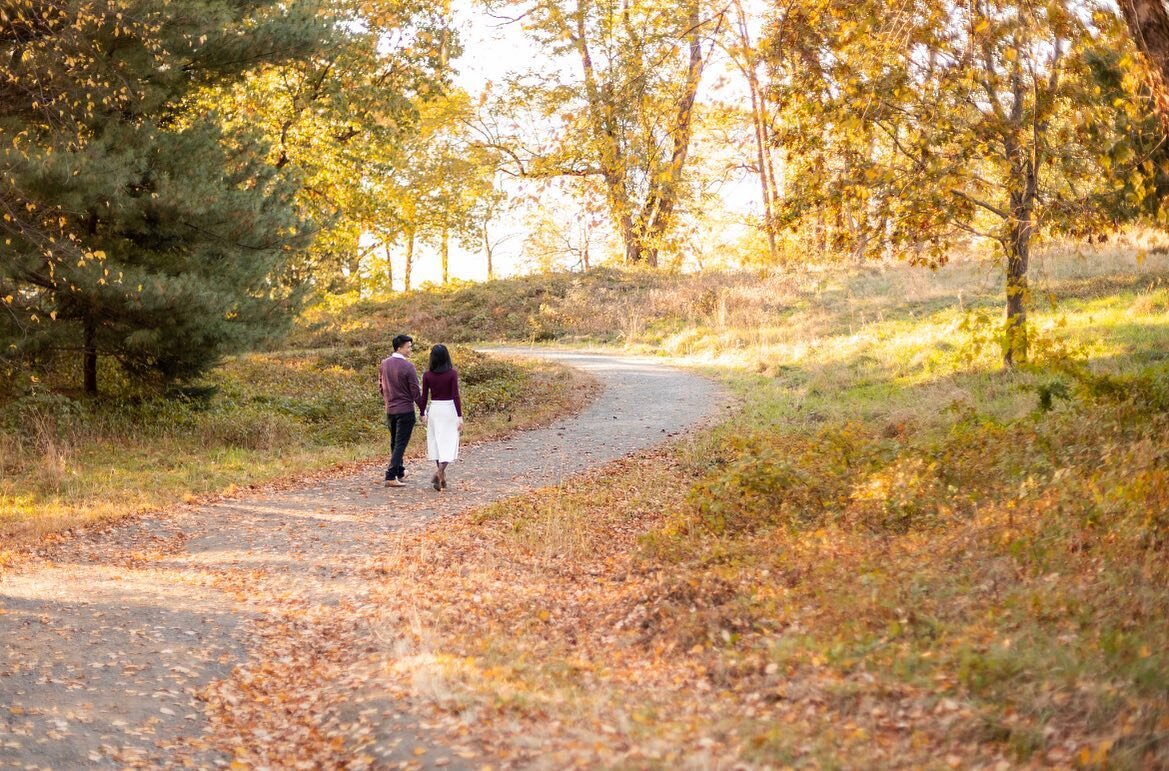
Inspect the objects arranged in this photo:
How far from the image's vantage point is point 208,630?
789cm

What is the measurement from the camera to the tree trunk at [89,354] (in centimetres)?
1653

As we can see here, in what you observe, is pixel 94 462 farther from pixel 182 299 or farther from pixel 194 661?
pixel 194 661

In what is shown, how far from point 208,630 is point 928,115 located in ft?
31.9

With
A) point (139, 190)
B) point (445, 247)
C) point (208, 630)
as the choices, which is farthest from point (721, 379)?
point (445, 247)

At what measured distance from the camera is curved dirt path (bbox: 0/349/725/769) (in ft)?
19.6

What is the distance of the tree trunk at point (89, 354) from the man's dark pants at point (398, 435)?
6476 millimetres

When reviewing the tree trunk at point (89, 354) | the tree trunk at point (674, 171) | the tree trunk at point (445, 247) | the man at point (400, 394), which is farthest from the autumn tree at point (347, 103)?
the tree trunk at point (445, 247)

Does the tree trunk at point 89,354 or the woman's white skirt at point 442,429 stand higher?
the tree trunk at point 89,354

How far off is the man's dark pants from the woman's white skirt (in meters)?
0.36

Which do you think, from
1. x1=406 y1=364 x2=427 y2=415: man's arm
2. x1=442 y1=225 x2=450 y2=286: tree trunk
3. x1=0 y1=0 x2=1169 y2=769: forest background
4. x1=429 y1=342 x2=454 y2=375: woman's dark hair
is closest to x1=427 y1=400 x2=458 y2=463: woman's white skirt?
x1=406 y1=364 x2=427 y2=415: man's arm

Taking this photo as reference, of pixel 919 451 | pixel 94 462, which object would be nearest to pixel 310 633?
pixel 919 451

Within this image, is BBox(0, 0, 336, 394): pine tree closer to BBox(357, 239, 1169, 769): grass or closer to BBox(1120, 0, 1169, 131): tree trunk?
BBox(357, 239, 1169, 769): grass

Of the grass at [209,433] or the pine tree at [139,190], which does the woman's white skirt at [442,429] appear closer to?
the grass at [209,433]

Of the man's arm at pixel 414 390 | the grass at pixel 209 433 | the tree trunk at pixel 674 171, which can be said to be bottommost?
the grass at pixel 209 433
